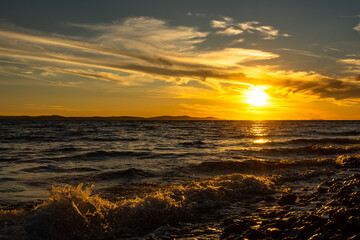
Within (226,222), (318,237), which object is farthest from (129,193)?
(318,237)

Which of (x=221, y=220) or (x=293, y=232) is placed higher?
(x=293, y=232)

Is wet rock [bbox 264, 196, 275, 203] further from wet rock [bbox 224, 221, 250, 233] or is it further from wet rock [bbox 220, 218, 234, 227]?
wet rock [bbox 224, 221, 250, 233]

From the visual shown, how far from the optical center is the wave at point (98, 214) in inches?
218

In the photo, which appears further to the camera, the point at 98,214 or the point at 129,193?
the point at 129,193

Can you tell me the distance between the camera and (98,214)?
6320mm

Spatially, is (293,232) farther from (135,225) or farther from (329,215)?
(135,225)

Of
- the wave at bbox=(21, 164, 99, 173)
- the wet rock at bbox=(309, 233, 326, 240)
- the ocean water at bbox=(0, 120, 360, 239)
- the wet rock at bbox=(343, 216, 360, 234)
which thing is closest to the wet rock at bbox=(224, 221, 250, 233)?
the ocean water at bbox=(0, 120, 360, 239)

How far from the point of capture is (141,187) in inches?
387

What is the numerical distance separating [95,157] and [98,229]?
11.7 m

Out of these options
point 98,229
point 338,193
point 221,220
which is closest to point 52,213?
point 98,229

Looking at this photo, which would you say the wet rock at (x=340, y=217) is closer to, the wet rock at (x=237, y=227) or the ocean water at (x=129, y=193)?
the wet rock at (x=237, y=227)

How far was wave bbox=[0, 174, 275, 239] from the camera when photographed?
5.54 meters

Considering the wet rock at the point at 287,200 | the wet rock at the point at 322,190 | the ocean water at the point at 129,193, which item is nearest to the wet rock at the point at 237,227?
the ocean water at the point at 129,193

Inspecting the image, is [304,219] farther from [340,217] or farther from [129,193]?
[129,193]
